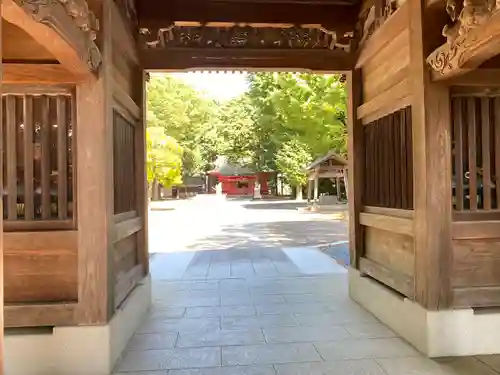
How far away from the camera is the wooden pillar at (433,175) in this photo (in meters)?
3.26

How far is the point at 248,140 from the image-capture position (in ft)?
115

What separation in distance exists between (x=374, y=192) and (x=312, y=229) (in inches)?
379

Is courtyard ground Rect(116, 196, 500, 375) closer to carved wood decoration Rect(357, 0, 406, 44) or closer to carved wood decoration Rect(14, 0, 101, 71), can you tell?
carved wood decoration Rect(14, 0, 101, 71)

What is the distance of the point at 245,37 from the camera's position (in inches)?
190

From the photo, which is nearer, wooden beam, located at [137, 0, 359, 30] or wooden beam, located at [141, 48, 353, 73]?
wooden beam, located at [137, 0, 359, 30]

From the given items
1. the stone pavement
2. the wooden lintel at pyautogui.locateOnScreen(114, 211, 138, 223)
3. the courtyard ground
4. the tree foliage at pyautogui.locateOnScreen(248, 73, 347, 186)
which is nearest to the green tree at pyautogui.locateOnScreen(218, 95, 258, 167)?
the tree foliage at pyautogui.locateOnScreen(248, 73, 347, 186)

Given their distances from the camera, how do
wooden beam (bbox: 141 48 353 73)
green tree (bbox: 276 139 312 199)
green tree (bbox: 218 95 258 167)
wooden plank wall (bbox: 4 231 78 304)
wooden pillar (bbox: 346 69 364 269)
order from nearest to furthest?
wooden plank wall (bbox: 4 231 78 304) < wooden beam (bbox: 141 48 353 73) < wooden pillar (bbox: 346 69 364 269) < green tree (bbox: 276 139 312 199) < green tree (bbox: 218 95 258 167)

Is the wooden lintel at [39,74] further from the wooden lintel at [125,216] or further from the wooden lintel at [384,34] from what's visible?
the wooden lintel at [384,34]

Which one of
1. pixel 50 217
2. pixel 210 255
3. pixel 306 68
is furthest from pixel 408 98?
pixel 210 255

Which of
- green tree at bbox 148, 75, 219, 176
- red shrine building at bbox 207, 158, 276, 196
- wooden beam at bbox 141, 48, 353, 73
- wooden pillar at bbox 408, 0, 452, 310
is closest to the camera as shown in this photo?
wooden pillar at bbox 408, 0, 452, 310

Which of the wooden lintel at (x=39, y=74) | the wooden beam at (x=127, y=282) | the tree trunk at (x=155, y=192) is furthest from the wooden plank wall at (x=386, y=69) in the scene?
the tree trunk at (x=155, y=192)

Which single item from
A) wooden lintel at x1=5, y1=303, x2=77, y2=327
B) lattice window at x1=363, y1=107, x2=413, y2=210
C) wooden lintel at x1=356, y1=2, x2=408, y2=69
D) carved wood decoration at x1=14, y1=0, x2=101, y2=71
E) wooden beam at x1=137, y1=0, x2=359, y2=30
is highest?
wooden beam at x1=137, y1=0, x2=359, y2=30

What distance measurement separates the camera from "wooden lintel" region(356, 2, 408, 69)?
142 inches

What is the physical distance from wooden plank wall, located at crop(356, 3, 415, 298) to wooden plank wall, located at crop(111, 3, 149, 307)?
2452mm
